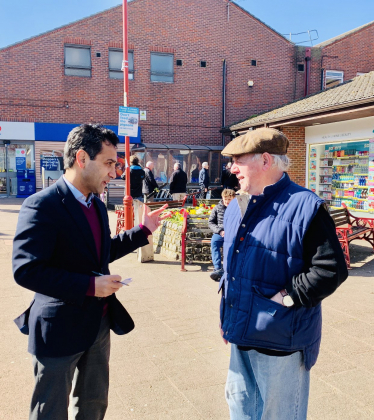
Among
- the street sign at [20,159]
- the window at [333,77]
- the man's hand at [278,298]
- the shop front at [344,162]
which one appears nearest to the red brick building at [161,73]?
the street sign at [20,159]

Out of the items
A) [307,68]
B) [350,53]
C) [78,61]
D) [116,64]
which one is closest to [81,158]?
[78,61]

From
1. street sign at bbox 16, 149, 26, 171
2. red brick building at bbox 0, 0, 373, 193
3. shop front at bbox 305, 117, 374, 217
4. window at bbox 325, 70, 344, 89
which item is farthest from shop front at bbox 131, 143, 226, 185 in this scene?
window at bbox 325, 70, 344, 89

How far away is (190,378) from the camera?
11.8 ft

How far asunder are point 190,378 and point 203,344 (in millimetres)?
711

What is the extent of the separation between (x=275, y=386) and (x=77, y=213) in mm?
1374

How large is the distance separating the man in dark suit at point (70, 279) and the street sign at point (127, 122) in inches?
279

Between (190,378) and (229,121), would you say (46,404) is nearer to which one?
(190,378)

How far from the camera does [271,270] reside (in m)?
2.12

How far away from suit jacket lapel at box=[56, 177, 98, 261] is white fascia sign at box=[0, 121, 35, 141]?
64.2 feet

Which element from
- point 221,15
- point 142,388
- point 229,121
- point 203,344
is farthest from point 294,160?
point 142,388

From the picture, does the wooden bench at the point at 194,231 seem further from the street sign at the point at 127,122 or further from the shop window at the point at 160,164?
the shop window at the point at 160,164

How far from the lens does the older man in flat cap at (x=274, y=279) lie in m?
2.05

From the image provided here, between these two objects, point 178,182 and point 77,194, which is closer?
point 77,194

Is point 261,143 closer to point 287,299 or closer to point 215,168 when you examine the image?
point 287,299
